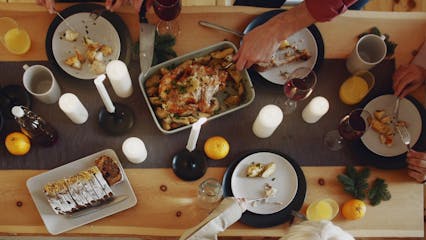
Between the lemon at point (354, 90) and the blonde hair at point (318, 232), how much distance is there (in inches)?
20.2

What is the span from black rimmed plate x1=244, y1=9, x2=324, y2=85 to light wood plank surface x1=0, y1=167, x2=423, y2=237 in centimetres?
33

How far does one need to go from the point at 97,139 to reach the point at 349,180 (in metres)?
0.80

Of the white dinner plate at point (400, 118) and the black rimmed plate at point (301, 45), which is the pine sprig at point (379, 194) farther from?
the black rimmed plate at point (301, 45)

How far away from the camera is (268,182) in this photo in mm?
1348

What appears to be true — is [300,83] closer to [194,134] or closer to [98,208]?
[194,134]

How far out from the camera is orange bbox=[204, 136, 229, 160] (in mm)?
1331

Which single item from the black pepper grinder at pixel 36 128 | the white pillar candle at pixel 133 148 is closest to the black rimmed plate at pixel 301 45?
the white pillar candle at pixel 133 148

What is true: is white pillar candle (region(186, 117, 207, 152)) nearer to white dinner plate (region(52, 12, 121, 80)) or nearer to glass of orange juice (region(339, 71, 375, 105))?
white dinner plate (region(52, 12, 121, 80))

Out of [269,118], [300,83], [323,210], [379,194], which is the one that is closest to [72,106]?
[269,118]

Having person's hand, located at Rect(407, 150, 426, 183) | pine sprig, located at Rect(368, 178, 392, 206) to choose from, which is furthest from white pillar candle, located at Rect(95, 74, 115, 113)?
person's hand, located at Rect(407, 150, 426, 183)

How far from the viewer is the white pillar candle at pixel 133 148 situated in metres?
1.26

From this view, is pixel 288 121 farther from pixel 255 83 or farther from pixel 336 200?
pixel 336 200

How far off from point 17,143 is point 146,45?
0.49 m

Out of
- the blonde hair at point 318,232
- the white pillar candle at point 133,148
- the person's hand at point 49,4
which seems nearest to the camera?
the blonde hair at point 318,232
